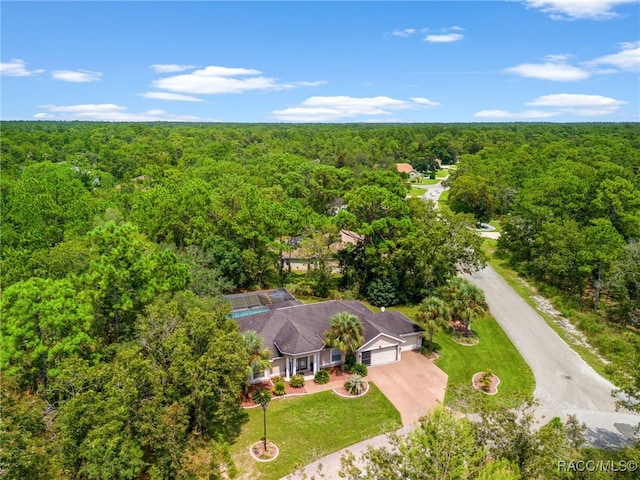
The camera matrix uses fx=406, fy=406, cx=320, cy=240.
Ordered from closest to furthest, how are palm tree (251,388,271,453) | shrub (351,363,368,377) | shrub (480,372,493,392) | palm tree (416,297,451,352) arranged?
palm tree (251,388,271,453), shrub (480,372,493,392), shrub (351,363,368,377), palm tree (416,297,451,352)

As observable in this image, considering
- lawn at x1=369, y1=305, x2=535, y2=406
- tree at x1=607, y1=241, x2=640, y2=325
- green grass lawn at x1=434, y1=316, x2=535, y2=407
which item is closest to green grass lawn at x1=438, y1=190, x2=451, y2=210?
tree at x1=607, y1=241, x2=640, y2=325

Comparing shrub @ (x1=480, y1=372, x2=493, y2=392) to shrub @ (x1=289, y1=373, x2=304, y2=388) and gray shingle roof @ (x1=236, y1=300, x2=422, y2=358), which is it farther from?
shrub @ (x1=289, y1=373, x2=304, y2=388)

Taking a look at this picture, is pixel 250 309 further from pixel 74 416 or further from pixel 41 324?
pixel 74 416

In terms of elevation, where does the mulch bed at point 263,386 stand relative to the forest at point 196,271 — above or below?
below

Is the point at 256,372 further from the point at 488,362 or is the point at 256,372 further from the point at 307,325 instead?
the point at 488,362

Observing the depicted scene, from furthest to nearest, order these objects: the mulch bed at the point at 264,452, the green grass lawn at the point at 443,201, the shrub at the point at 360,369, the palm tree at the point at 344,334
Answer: the green grass lawn at the point at 443,201
the shrub at the point at 360,369
the palm tree at the point at 344,334
the mulch bed at the point at 264,452

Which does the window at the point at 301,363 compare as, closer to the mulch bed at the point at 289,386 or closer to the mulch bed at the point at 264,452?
the mulch bed at the point at 289,386

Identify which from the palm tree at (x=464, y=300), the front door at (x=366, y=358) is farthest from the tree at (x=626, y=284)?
the front door at (x=366, y=358)
